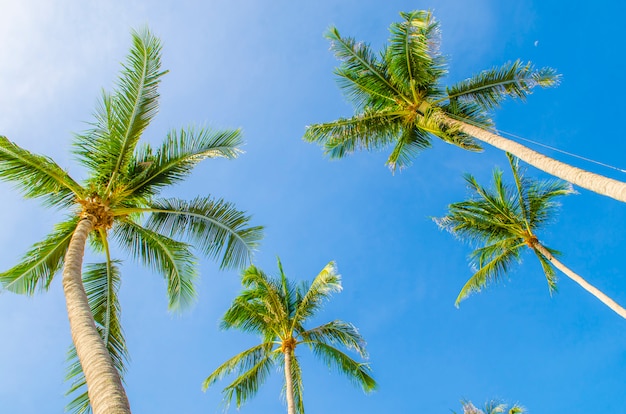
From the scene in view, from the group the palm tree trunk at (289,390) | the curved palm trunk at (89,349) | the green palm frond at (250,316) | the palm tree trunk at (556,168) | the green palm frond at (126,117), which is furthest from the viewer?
the green palm frond at (250,316)

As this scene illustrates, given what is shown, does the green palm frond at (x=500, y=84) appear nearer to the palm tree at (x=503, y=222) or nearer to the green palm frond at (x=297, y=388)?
the palm tree at (x=503, y=222)

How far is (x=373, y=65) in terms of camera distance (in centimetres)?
1416

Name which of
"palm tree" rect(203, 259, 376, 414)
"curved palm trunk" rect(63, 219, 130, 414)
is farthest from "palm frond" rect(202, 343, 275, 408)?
"curved palm trunk" rect(63, 219, 130, 414)

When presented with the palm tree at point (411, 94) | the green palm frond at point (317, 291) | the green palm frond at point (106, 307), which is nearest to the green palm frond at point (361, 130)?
the palm tree at point (411, 94)

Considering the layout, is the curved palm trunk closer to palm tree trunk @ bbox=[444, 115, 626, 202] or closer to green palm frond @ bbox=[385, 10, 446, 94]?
palm tree trunk @ bbox=[444, 115, 626, 202]

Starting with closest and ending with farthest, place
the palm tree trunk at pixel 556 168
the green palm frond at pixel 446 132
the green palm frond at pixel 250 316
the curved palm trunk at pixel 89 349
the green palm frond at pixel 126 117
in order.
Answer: the curved palm trunk at pixel 89 349, the palm tree trunk at pixel 556 168, the green palm frond at pixel 126 117, the green palm frond at pixel 446 132, the green palm frond at pixel 250 316

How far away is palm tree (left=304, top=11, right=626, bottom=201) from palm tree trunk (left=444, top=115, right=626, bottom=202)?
0.18ft

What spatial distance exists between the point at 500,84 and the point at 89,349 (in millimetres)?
11968

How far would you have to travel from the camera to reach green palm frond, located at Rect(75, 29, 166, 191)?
9.09 meters

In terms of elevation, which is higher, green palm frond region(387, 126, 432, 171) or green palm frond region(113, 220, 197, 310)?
green palm frond region(387, 126, 432, 171)

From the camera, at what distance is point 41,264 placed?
28.8 feet

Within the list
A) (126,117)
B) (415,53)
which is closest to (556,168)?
(415,53)

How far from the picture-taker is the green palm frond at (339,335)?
14.7m

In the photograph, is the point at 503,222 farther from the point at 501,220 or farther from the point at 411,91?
the point at 411,91
